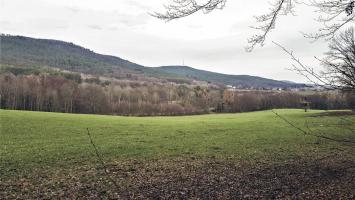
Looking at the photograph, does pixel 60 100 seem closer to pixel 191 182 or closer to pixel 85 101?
pixel 85 101

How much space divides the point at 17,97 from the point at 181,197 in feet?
324

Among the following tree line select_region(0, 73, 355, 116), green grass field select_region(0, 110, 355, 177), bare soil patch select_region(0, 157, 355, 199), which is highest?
tree line select_region(0, 73, 355, 116)

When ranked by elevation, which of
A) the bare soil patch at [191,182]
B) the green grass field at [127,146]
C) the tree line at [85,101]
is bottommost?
the bare soil patch at [191,182]

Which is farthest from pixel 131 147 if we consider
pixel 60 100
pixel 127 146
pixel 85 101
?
pixel 85 101

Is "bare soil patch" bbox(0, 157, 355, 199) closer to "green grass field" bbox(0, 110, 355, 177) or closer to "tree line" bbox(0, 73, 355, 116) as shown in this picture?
"green grass field" bbox(0, 110, 355, 177)

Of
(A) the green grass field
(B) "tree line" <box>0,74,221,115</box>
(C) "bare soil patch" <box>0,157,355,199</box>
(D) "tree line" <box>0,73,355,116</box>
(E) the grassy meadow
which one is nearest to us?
(C) "bare soil patch" <box>0,157,355,199</box>

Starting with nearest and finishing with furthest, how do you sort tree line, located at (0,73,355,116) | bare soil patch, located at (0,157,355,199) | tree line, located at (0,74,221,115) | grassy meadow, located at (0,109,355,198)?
bare soil patch, located at (0,157,355,199) → grassy meadow, located at (0,109,355,198) → tree line, located at (0,74,221,115) → tree line, located at (0,73,355,116)

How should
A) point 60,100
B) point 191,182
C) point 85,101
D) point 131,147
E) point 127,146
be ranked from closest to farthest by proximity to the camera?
point 191,182
point 131,147
point 127,146
point 60,100
point 85,101

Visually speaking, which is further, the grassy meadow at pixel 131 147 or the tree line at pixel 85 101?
the tree line at pixel 85 101

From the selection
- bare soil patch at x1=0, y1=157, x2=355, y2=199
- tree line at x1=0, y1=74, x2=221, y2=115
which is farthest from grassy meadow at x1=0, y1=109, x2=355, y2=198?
tree line at x1=0, y1=74, x2=221, y2=115

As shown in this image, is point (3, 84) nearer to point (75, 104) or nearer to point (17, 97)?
point (17, 97)

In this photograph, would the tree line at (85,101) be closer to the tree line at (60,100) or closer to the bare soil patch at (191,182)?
the tree line at (60,100)

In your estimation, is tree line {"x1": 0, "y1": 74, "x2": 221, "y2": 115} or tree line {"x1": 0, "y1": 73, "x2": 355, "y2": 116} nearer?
tree line {"x1": 0, "y1": 74, "x2": 221, "y2": 115}

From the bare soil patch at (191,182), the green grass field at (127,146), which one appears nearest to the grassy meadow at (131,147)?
the green grass field at (127,146)
